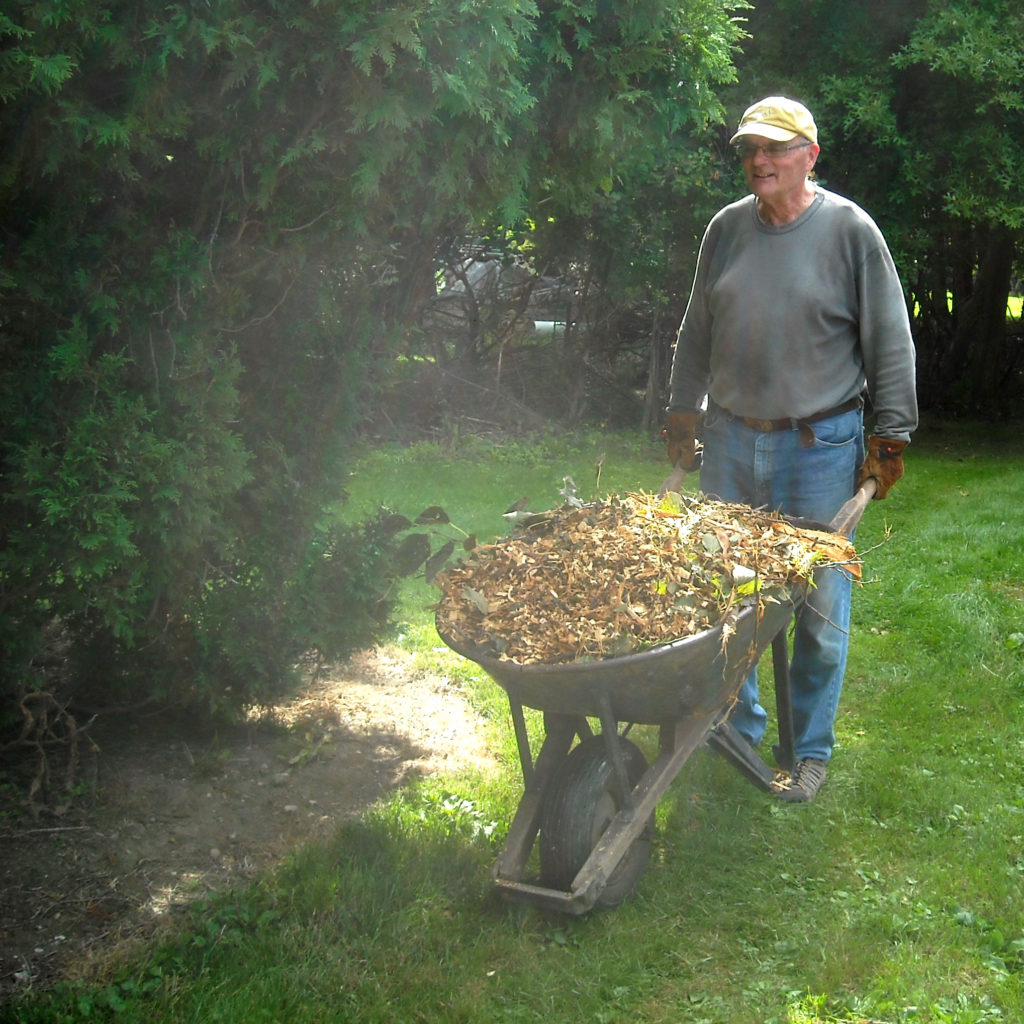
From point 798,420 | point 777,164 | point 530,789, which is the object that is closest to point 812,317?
point 798,420

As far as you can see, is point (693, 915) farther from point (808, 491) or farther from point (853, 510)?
point (808, 491)

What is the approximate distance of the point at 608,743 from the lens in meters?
3.54

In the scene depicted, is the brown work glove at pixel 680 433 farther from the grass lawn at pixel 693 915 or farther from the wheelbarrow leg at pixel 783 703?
the grass lawn at pixel 693 915

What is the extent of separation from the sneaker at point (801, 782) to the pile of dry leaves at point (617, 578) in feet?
3.48

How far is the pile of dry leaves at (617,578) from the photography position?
341 centimetres

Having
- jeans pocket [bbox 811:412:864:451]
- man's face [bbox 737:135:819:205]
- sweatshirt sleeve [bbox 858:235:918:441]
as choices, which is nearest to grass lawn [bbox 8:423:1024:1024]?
jeans pocket [bbox 811:412:864:451]

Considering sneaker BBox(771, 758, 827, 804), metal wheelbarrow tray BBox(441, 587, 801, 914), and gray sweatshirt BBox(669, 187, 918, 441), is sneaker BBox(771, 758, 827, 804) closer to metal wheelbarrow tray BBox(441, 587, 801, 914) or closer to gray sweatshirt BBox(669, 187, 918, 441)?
metal wheelbarrow tray BBox(441, 587, 801, 914)

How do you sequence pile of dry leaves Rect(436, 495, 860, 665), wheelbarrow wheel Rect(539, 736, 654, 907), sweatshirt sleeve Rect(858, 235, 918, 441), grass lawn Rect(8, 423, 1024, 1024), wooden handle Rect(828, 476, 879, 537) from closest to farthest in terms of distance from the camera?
1. grass lawn Rect(8, 423, 1024, 1024)
2. pile of dry leaves Rect(436, 495, 860, 665)
3. wheelbarrow wheel Rect(539, 736, 654, 907)
4. wooden handle Rect(828, 476, 879, 537)
5. sweatshirt sleeve Rect(858, 235, 918, 441)

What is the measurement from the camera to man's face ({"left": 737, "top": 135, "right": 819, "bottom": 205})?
4176 millimetres

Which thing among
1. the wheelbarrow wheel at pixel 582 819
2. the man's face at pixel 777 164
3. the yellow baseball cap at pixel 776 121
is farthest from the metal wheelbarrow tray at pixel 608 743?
the yellow baseball cap at pixel 776 121

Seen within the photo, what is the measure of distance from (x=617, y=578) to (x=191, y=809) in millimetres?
1731

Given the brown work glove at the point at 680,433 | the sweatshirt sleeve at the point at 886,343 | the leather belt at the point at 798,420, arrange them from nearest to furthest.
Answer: the sweatshirt sleeve at the point at 886,343 < the leather belt at the point at 798,420 < the brown work glove at the point at 680,433

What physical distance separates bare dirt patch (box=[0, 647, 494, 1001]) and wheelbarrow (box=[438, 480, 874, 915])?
852 millimetres

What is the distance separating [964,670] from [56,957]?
4.36 metres
